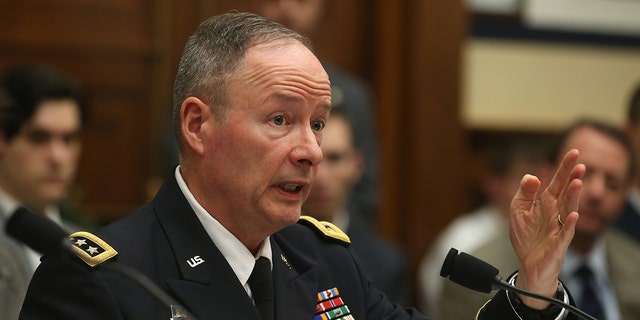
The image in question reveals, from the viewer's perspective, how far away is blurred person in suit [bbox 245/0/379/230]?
405cm

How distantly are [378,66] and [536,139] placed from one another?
1.05 metres

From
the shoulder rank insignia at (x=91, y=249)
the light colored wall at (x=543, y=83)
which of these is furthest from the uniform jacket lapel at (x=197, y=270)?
the light colored wall at (x=543, y=83)

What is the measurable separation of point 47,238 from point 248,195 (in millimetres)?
407

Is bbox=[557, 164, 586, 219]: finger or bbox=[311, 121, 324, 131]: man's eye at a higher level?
bbox=[311, 121, 324, 131]: man's eye

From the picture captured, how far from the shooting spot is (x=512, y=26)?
5.75 meters

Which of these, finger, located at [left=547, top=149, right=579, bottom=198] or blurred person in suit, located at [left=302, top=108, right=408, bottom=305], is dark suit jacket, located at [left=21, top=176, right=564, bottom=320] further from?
blurred person in suit, located at [left=302, top=108, right=408, bottom=305]

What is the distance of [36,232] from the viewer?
1.72 m

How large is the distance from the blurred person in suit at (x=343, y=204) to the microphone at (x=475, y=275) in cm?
181

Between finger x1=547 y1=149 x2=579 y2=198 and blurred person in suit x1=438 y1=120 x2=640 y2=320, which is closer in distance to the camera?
finger x1=547 y1=149 x2=579 y2=198

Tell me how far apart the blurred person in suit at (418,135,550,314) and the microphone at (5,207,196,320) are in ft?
9.77

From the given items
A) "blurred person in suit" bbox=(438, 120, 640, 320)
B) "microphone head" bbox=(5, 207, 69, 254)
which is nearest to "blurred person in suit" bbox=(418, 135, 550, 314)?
"blurred person in suit" bbox=(438, 120, 640, 320)

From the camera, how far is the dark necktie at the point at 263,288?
1.98m

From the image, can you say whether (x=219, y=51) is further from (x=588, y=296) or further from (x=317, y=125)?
(x=588, y=296)

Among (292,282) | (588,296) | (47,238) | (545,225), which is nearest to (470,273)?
(545,225)
